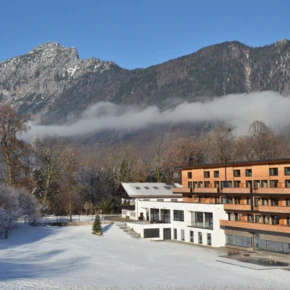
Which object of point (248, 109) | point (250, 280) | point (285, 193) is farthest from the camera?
point (248, 109)

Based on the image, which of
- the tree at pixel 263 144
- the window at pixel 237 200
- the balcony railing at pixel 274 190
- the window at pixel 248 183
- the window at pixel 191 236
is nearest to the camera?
the balcony railing at pixel 274 190

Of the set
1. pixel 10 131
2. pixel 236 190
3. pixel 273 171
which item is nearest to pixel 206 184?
pixel 236 190

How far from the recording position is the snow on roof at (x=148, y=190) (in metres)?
64.2

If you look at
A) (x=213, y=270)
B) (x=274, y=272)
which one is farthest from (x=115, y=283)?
(x=274, y=272)

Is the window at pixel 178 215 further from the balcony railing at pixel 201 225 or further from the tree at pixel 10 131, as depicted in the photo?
the tree at pixel 10 131

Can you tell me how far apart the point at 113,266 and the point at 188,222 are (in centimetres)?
1937

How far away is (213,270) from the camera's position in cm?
3391

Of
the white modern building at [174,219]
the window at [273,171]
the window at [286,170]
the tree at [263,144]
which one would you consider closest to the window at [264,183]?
the window at [273,171]

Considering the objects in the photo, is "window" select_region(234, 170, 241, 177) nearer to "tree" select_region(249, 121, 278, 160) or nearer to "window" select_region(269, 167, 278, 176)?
"window" select_region(269, 167, 278, 176)

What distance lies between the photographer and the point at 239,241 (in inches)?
1791

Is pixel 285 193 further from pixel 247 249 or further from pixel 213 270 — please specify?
pixel 213 270

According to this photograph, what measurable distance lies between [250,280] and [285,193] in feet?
41.2

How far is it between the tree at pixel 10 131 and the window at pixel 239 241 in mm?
30792

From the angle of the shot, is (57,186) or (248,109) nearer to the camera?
(57,186)
